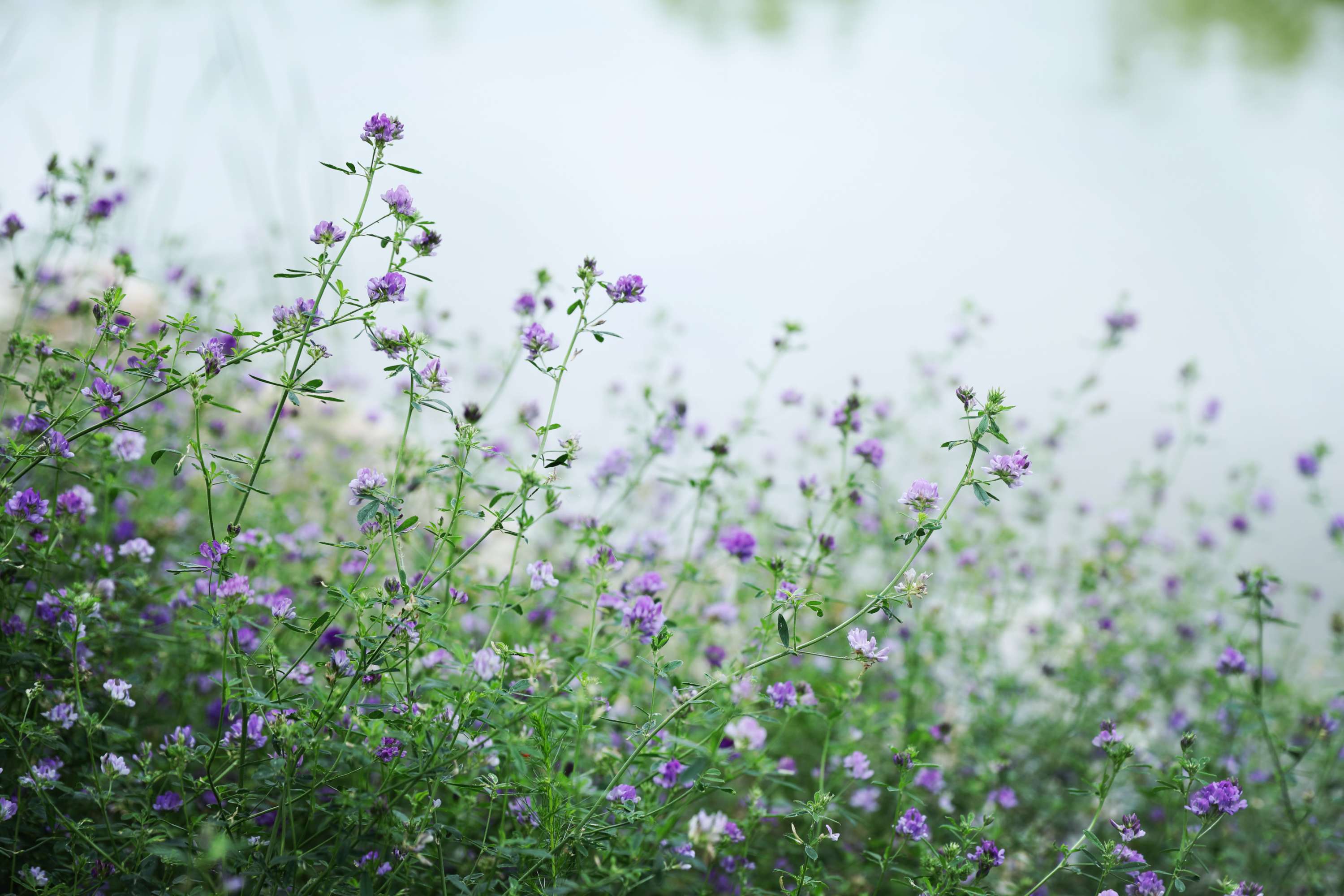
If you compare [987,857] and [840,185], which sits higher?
[840,185]

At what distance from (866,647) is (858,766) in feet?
1.72

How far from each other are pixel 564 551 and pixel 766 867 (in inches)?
66.3

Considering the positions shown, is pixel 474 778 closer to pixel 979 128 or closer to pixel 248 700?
pixel 248 700

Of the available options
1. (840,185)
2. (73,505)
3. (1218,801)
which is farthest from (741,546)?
→ (840,185)

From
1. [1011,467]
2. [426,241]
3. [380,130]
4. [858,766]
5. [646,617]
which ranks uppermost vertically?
[380,130]

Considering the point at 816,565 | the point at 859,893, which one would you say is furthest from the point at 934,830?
the point at 816,565

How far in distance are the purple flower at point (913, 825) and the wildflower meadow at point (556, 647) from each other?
1 centimetres

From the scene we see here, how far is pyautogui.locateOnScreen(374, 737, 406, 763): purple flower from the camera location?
57.0 inches

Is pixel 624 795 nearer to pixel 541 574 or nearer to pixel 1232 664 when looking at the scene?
pixel 541 574

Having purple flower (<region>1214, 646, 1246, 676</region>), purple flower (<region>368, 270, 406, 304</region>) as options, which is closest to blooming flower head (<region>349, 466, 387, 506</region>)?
purple flower (<region>368, 270, 406, 304</region>)

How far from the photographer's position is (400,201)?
4.81 ft

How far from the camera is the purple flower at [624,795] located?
152cm

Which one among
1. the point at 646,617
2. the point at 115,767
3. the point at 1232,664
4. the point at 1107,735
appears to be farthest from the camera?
the point at 1232,664

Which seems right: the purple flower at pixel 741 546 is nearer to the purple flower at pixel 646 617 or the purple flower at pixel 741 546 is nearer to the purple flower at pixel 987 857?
the purple flower at pixel 646 617
